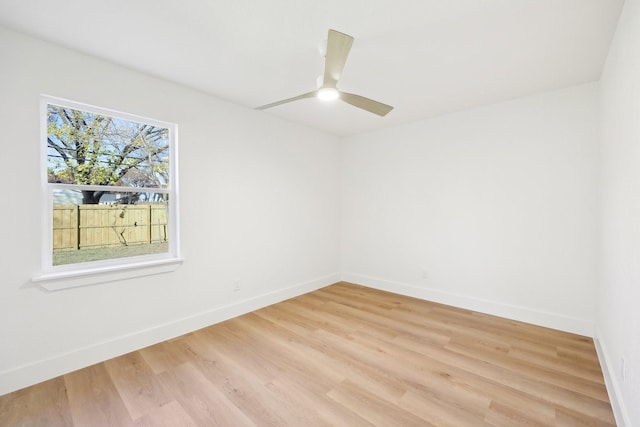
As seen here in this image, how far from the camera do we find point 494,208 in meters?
3.22

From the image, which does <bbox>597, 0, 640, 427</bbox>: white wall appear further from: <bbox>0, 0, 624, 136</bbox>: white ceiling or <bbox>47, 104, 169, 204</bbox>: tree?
<bbox>47, 104, 169, 204</bbox>: tree

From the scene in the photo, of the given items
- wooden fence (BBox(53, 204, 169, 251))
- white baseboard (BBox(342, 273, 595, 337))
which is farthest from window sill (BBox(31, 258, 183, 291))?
white baseboard (BBox(342, 273, 595, 337))

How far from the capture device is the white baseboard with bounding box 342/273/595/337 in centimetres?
276

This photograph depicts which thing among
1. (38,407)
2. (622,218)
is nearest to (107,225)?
(38,407)

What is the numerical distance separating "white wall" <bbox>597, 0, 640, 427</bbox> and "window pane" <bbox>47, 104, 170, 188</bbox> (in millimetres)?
3473

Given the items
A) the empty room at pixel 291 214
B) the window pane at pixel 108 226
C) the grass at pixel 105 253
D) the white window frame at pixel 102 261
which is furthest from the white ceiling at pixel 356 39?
the grass at pixel 105 253

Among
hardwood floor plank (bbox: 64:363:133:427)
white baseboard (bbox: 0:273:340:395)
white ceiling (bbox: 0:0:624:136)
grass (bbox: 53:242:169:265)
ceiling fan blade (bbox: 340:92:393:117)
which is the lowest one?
hardwood floor plank (bbox: 64:363:133:427)

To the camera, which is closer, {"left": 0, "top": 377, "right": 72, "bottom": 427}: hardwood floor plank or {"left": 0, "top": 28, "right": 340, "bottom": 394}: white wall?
{"left": 0, "top": 377, "right": 72, "bottom": 427}: hardwood floor plank

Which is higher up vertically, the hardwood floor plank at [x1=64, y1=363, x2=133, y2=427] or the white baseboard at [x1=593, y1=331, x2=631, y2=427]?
the white baseboard at [x1=593, y1=331, x2=631, y2=427]

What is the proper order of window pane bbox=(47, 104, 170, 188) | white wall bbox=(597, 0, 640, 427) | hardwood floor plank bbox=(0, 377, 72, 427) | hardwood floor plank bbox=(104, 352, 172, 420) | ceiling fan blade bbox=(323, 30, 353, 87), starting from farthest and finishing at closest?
1. window pane bbox=(47, 104, 170, 188)
2. hardwood floor plank bbox=(104, 352, 172, 420)
3. hardwood floor plank bbox=(0, 377, 72, 427)
4. ceiling fan blade bbox=(323, 30, 353, 87)
5. white wall bbox=(597, 0, 640, 427)

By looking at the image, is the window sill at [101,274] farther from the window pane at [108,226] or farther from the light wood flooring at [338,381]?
the light wood flooring at [338,381]

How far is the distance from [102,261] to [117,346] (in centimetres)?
75

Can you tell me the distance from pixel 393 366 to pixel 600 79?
322cm

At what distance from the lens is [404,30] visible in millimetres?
1858
